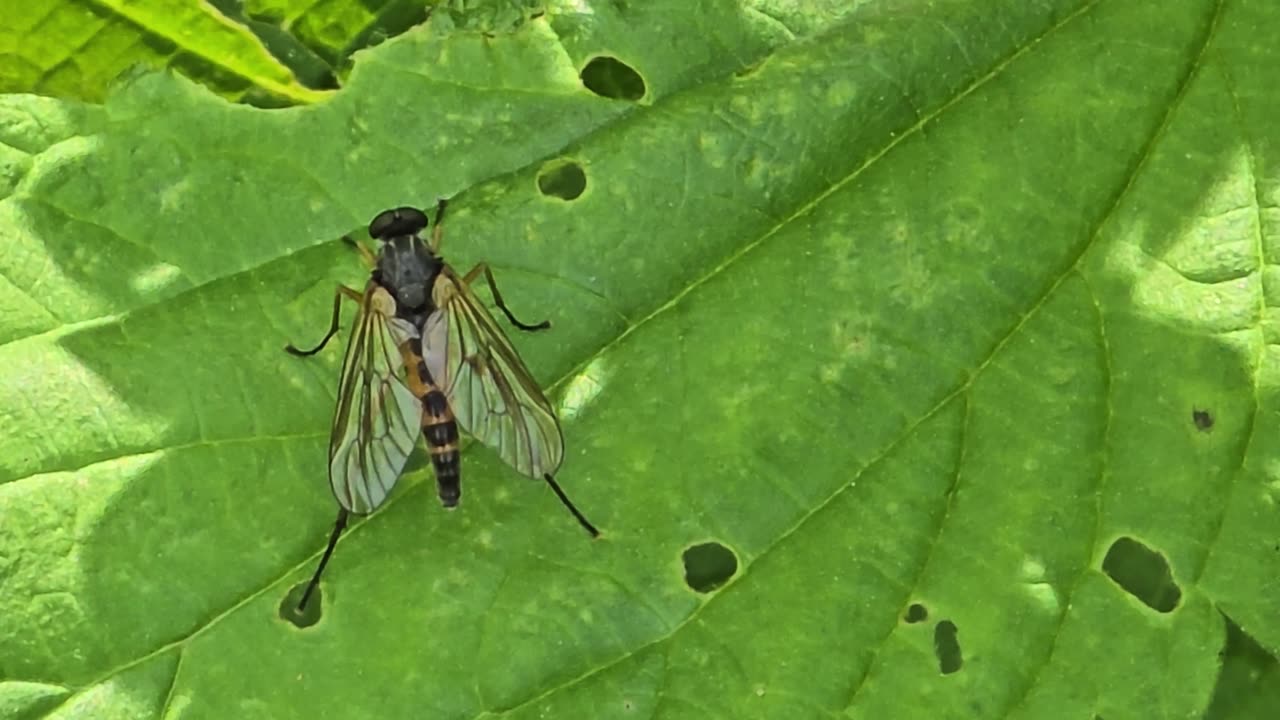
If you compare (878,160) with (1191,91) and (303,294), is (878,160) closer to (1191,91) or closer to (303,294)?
(1191,91)

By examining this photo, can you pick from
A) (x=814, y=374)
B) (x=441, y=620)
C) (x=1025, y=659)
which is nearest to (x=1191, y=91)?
(x=814, y=374)

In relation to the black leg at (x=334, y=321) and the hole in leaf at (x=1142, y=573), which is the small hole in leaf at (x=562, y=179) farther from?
the hole in leaf at (x=1142, y=573)

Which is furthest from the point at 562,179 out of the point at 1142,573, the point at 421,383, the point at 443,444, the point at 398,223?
the point at 1142,573

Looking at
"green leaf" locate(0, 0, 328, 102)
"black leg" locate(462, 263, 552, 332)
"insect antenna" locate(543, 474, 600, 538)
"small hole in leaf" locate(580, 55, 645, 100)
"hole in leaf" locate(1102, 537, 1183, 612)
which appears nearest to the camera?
"hole in leaf" locate(1102, 537, 1183, 612)

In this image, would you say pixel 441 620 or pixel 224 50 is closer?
pixel 441 620

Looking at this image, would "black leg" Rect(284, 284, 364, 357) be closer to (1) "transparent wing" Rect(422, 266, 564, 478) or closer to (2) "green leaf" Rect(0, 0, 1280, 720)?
(2) "green leaf" Rect(0, 0, 1280, 720)

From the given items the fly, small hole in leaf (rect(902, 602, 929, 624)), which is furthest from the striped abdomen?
small hole in leaf (rect(902, 602, 929, 624))
